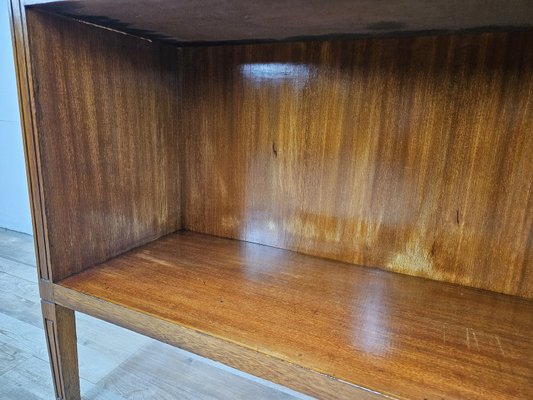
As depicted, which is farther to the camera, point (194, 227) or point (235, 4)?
point (194, 227)

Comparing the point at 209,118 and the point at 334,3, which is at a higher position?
the point at 334,3

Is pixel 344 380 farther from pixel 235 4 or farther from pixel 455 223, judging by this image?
pixel 235 4

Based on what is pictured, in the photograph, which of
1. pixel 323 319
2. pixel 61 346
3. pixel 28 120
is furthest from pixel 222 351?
pixel 28 120

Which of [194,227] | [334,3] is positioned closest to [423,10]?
[334,3]

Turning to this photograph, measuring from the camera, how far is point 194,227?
1.07 meters

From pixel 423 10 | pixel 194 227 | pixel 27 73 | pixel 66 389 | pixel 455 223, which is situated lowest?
pixel 66 389

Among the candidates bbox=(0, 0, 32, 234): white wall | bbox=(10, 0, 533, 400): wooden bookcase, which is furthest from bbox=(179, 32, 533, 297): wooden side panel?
bbox=(0, 0, 32, 234): white wall

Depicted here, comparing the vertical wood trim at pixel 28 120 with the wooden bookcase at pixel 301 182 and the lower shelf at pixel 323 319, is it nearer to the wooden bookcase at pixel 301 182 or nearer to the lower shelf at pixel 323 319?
the wooden bookcase at pixel 301 182

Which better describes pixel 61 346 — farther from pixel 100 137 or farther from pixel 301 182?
pixel 301 182

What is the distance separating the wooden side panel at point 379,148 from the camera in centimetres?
70

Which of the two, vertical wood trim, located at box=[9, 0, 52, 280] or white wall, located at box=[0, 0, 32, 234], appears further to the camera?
white wall, located at box=[0, 0, 32, 234]

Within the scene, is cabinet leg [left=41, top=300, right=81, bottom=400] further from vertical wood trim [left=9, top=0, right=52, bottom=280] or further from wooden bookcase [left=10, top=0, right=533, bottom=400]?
vertical wood trim [left=9, top=0, right=52, bottom=280]

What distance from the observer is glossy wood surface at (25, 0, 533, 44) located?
526 mm

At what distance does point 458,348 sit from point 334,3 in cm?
55
